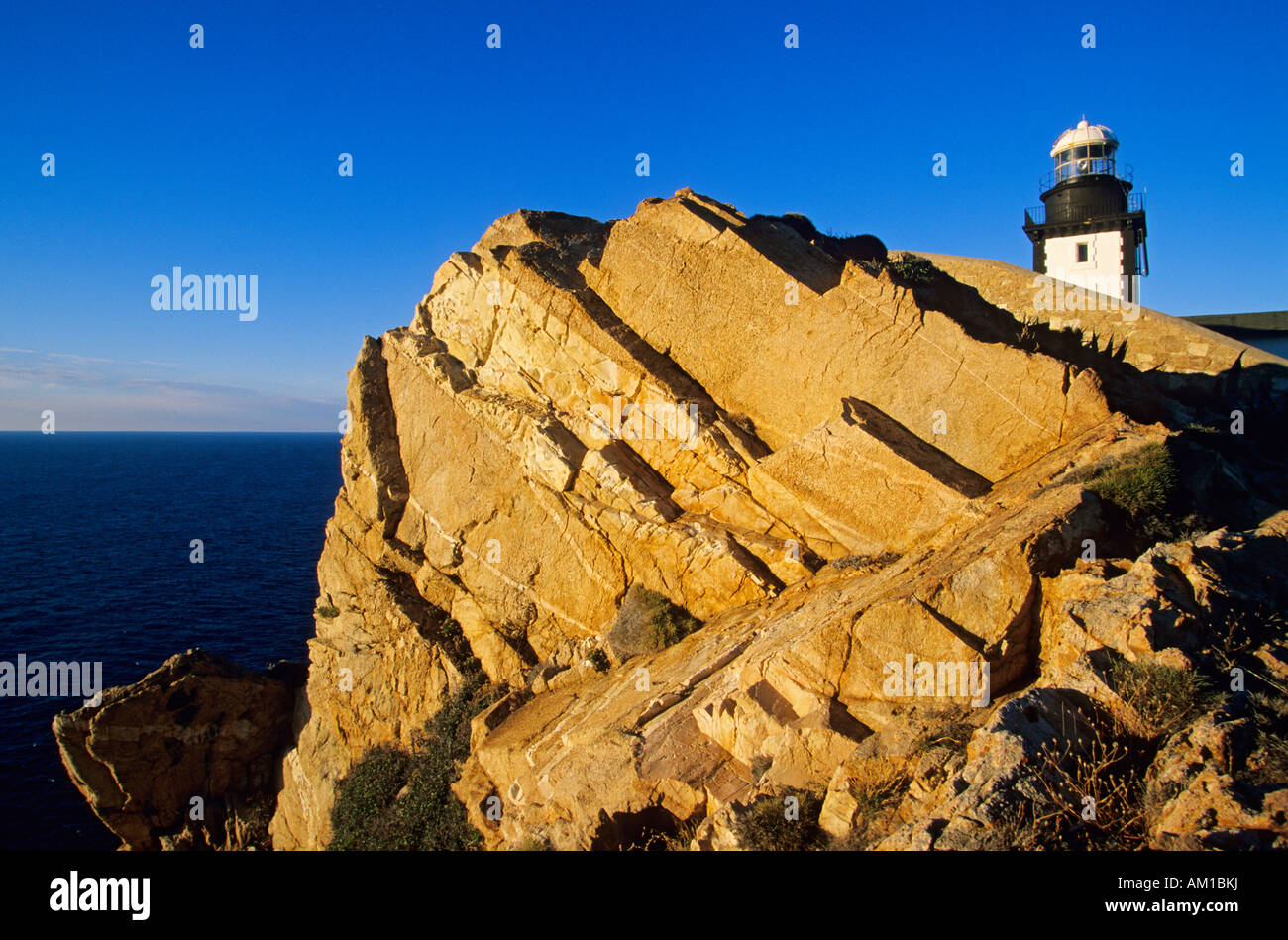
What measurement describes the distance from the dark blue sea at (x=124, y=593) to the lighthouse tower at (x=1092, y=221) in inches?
1679

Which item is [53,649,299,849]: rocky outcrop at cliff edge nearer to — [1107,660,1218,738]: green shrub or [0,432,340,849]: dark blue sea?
[0,432,340,849]: dark blue sea

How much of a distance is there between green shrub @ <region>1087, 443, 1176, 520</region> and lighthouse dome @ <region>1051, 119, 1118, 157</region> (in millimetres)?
32274

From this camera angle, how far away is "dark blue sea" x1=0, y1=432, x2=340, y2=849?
85.5ft

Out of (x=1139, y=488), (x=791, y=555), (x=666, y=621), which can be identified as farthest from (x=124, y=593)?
(x=1139, y=488)

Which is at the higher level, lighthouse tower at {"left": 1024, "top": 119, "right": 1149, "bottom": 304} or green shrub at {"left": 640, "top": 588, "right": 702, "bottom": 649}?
lighthouse tower at {"left": 1024, "top": 119, "right": 1149, "bottom": 304}

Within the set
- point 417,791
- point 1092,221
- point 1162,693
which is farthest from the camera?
point 1092,221

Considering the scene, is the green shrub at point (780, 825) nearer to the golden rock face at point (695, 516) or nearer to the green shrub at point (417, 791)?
the golden rock face at point (695, 516)

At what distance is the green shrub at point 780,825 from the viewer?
7.67m

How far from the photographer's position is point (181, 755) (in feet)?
64.4

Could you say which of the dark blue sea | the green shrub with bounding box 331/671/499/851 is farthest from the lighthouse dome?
the dark blue sea

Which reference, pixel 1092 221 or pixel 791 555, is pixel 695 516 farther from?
pixel 1092 221

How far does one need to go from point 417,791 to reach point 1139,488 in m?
14.4
